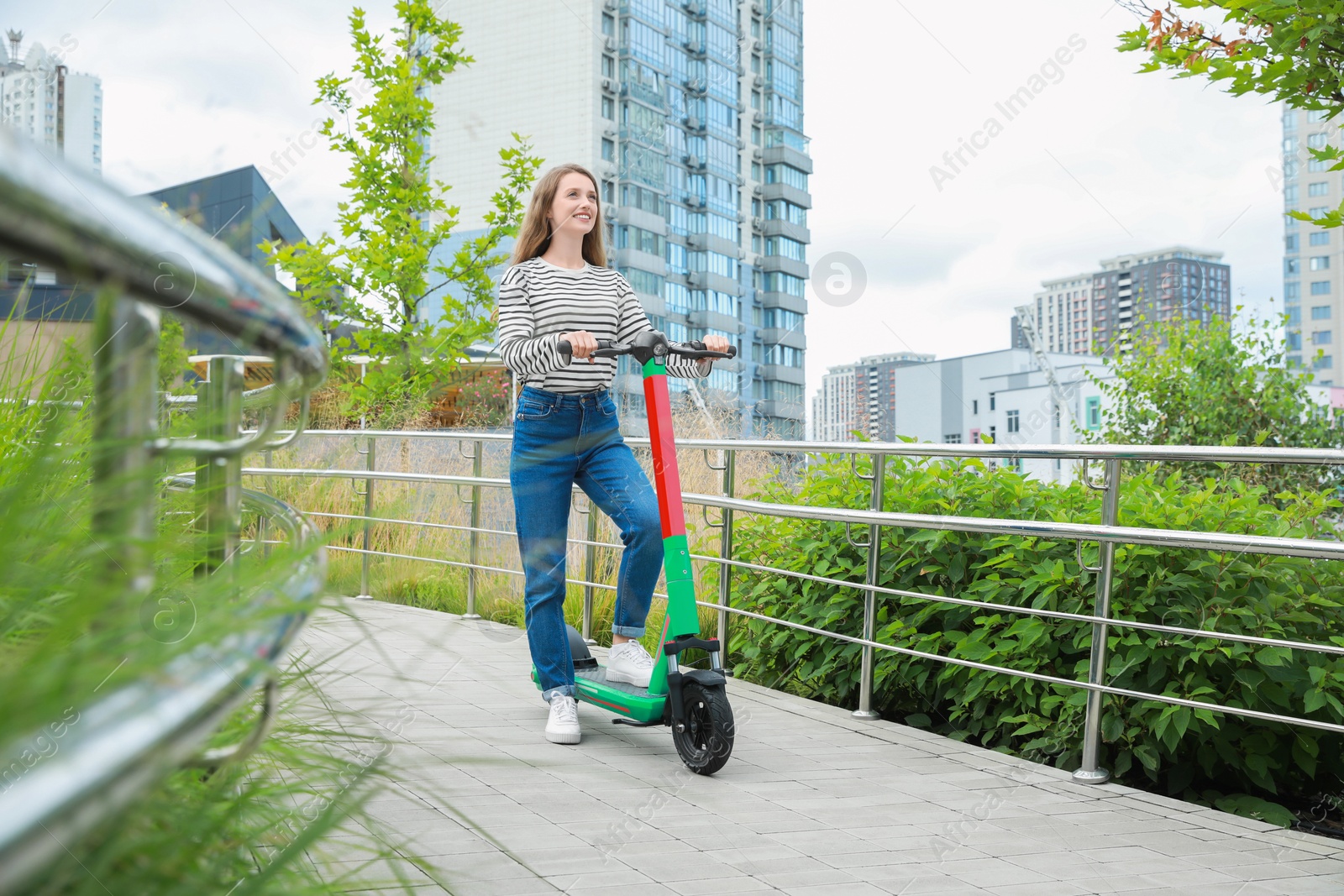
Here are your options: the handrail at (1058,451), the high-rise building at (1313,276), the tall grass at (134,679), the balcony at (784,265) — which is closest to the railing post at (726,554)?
the handrail at (1058,451)

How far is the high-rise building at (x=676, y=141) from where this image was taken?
52.0m

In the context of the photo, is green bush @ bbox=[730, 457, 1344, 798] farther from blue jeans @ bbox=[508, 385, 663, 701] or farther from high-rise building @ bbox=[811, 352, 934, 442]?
high-rise building @ bbox=[811, 352, 934, 442]

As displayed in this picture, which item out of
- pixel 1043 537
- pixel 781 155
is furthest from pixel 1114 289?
pixel 1043 537

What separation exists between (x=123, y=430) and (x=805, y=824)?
A: 2.42 meters

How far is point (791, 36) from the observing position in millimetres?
73000

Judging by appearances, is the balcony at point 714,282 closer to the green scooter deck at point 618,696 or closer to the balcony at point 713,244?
the balcony at point 713,244

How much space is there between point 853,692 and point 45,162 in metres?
4.35

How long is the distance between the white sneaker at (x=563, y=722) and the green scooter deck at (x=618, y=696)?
82 mm

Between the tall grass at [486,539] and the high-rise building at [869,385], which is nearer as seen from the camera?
the tall grass at [486,539]

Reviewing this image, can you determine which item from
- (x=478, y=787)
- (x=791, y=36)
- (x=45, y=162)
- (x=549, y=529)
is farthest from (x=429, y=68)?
(x=791, y=36)

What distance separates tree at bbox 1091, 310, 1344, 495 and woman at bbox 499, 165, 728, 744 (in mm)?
8571

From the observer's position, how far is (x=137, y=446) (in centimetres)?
82

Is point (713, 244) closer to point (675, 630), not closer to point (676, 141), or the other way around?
point (676, 141)

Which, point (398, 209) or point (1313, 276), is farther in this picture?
point (1313, 276)
